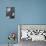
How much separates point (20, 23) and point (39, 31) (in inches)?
20.5

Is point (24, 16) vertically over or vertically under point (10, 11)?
under

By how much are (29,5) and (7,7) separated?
1.85 ft

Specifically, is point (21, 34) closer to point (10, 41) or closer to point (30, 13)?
point (10, 41)

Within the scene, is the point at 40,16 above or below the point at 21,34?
above

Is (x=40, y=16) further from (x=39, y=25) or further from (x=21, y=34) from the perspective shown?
(x=21, y=34)

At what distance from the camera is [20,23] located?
3539 millimetres

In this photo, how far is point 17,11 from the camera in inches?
140

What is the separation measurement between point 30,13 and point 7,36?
83cm

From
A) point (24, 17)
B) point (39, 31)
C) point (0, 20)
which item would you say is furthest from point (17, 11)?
point (39, 31)

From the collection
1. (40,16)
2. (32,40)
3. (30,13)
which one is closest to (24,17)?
(30,13)

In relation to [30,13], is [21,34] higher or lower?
lower

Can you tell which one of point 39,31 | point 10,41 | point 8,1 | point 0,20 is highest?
point 8,1

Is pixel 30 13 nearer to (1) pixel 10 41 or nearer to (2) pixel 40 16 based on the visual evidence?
(2) pixel 40 16

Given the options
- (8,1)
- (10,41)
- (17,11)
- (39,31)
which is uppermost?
(8,1)
